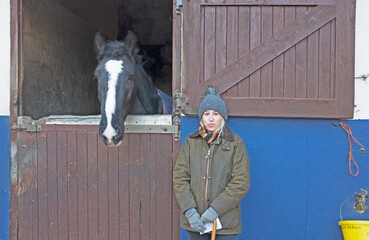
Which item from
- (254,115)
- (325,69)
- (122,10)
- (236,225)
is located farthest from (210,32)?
(122,10)

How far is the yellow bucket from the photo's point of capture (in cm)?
241

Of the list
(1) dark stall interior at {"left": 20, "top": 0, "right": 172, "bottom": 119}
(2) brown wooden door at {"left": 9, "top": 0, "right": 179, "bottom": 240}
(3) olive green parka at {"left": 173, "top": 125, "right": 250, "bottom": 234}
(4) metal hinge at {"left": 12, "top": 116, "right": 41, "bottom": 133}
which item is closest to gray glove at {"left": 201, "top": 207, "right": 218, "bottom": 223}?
(3) olive green parka at {"left": 173, "top": 125, "right": 250, "bottom": 234}

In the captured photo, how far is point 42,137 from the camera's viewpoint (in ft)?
9.30

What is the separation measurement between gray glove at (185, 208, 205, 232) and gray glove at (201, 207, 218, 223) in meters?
0.03

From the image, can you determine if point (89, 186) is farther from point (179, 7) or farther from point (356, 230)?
point (356, 230)

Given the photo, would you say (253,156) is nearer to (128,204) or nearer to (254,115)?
(254,115)

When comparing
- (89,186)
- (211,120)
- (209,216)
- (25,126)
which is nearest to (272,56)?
(211,120)

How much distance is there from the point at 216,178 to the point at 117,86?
0.95 meters

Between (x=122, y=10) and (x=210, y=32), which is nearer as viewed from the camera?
(x=210, y=32)

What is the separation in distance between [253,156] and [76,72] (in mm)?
2609

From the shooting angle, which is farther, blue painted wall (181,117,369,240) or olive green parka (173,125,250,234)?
blue painted wall (181,117,369,240)

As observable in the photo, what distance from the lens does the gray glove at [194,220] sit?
6.93 feet

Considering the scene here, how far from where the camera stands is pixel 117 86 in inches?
97.1

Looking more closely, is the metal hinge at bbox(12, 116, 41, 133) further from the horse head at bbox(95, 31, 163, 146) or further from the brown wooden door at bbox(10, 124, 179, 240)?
the horse head at bbox(95, 31, 163, 146)
